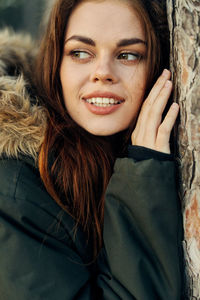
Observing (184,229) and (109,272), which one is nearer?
(184,229)

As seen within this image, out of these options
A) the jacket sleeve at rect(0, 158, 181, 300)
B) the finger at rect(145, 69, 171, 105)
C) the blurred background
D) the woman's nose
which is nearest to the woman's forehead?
the woman's nose

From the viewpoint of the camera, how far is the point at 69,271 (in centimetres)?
168

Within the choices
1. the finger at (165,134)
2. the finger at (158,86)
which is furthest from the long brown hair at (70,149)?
the finger at (165,134)

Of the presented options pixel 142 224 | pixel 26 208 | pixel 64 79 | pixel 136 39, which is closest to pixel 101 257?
pixel 142 224

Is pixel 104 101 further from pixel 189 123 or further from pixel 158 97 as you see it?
pixel 189 123

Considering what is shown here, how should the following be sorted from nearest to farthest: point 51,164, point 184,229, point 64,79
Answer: point 184,229, point 51,164, point 64,79

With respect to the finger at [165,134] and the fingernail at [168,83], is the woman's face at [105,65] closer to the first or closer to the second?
the fingernail at [168,83]

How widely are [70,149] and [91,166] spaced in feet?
0.50

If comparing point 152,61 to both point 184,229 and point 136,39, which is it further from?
point 184,229

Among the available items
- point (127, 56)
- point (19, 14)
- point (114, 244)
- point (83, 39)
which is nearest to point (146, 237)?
point (114, 244)

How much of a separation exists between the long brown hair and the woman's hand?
0.51ft

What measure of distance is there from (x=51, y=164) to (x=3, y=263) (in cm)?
53

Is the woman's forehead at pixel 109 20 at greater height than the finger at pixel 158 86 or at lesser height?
greater

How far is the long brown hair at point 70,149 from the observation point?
1.90m
